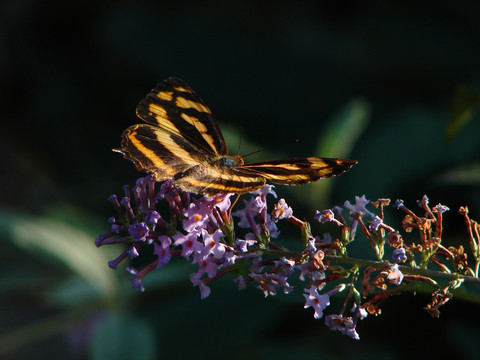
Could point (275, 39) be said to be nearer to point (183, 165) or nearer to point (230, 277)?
point (230, 277)

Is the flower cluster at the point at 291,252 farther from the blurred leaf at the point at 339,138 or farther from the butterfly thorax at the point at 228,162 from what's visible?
the blurred leaf at the point at 339,138

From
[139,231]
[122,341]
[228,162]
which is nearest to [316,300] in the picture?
[139,231]

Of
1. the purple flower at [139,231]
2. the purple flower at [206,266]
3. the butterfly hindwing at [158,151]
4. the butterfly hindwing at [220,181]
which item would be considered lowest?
the purple flower at [206,266]

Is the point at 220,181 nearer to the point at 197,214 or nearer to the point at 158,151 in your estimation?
the point at 197,214

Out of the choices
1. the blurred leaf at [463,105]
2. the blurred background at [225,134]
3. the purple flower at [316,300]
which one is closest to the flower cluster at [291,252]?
the purple flower at [316,300]

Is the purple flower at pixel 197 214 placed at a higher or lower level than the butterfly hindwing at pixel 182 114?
lower

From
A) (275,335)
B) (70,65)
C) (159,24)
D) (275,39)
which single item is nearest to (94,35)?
→ (70,65)
